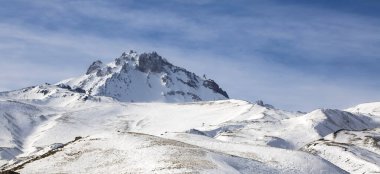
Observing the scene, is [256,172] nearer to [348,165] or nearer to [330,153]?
[348,165]

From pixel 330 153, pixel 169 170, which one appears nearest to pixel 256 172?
pixel 169 170

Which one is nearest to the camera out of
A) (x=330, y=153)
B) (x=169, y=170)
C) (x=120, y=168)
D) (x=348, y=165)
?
(x=169, y=170)

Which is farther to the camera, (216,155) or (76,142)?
(76,142)

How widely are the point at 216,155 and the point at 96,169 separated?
14250 mm

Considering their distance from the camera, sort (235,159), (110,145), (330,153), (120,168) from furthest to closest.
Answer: (330,153)
(110,145)
(235,159)
(120,168)

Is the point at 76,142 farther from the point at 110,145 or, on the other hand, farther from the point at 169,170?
the point at 169,170

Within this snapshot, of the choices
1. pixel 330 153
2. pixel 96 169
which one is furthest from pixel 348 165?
pixel 96 169

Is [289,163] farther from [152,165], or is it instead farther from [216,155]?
[152,165]

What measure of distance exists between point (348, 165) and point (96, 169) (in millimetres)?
75821

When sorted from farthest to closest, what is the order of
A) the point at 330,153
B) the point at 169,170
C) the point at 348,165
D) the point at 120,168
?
the point at 330,153
the point at 348,165
the point at 120,168
the point at 169,170

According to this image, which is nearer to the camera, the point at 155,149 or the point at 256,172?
the point at 256,172

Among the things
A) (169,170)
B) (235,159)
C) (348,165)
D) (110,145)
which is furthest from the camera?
(348,165)

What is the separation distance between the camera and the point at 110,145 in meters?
80.8

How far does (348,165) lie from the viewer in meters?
132
